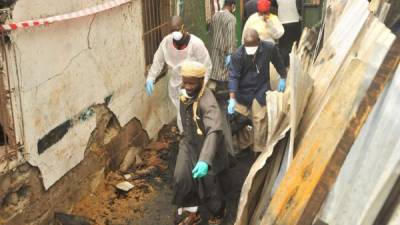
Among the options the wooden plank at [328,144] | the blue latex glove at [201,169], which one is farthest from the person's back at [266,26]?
the wooden plank at [328,144]

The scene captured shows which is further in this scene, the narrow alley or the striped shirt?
the striped shirt

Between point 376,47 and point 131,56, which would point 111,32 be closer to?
point 131,56

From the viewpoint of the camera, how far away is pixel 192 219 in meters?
5.53

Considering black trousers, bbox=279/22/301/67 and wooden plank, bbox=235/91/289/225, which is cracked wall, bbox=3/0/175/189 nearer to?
wooden plank, bbox=235/91/289/225

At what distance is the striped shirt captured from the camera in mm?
8617

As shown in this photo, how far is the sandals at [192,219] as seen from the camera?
547 centimetres

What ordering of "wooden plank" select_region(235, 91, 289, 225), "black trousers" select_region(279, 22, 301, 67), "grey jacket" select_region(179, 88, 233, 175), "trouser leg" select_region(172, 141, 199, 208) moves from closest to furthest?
"wooden plank" select_region(235, 91, 289, 225) → "grey jacket" select_region(179, 88, 233, 175) → "trouser leg" select_region(172, 141, 199, 208) → "black trousers" select_region(279, 22, 301, 67)

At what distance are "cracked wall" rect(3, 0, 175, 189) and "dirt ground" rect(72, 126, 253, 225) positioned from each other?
0.57 m

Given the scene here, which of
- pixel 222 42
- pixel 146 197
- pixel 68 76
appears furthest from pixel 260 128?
pixel 222 42

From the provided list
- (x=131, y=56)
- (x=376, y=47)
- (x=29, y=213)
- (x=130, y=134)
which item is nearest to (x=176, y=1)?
(x=131, y=56)

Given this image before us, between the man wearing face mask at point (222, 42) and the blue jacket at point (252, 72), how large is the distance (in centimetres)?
183

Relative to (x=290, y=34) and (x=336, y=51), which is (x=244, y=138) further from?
(x=290, y=34)

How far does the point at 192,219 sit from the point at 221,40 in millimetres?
3882

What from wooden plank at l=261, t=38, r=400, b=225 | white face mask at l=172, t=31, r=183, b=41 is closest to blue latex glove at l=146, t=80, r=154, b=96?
white face mask at l=172, t=31, r=183, b=41
